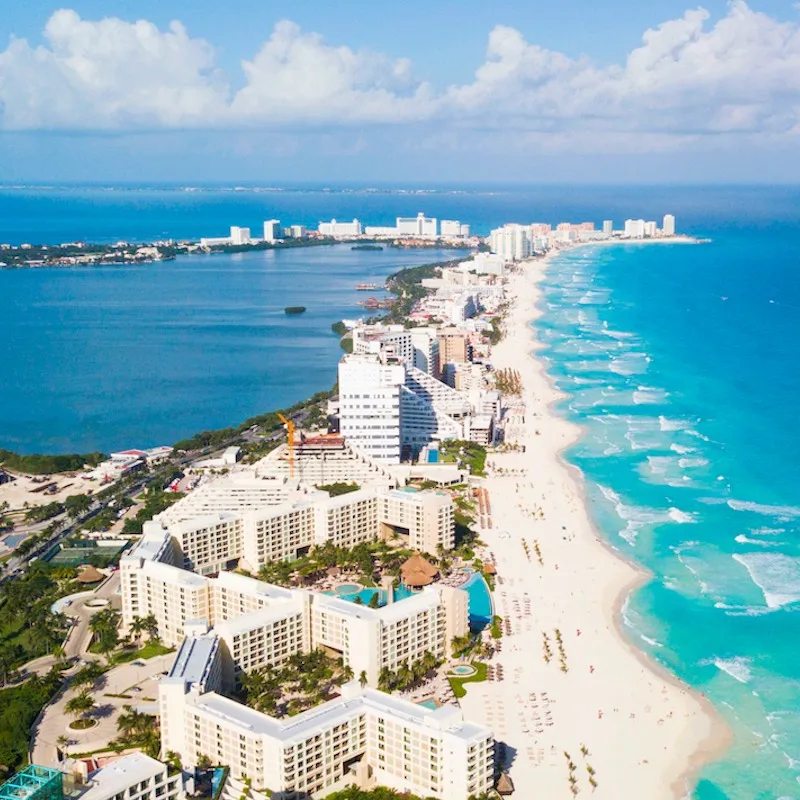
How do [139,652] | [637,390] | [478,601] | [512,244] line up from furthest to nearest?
1. [512,244]
2. [637,390]
3. [478,601]
4. [139,652]

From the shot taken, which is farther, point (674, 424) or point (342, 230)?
point (342, 230)

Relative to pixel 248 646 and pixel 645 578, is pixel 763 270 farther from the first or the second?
pixel 248 646

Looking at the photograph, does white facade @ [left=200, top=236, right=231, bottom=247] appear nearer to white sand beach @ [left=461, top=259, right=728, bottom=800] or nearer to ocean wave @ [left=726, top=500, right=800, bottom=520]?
white sand beach @ [left=461, top=259, right=728, bottom=800]

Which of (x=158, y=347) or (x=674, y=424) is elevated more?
(x=674, y=424)

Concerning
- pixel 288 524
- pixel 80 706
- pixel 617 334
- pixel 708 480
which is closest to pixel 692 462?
pixel 708 480

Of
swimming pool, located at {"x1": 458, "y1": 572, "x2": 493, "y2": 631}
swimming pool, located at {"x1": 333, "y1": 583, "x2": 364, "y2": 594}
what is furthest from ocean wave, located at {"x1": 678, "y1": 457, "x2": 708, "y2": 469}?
swimming pool, located at {"x1": 333, "y1": 583, "x2": 364, "y2": 594}

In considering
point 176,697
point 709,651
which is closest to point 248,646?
point 176,697

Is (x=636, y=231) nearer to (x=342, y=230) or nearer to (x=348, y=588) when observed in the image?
(x=342, y=230)
